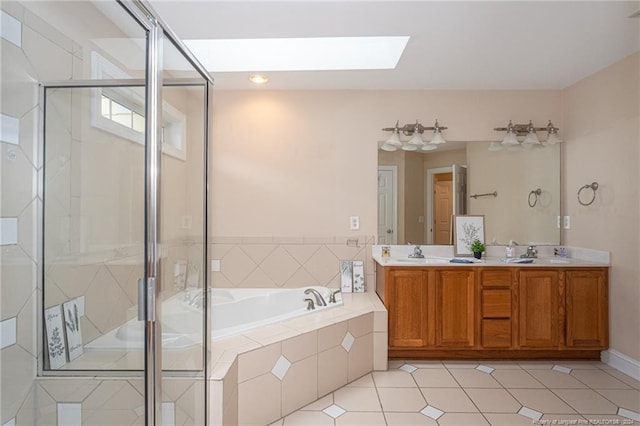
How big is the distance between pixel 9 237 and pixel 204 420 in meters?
1.16

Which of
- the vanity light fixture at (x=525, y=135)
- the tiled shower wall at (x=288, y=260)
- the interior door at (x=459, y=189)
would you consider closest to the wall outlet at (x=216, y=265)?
the tiled shower wall at (x=288, y=260)

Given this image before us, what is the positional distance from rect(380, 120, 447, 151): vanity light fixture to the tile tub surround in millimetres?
1531

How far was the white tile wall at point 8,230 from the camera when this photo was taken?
135 centimetres

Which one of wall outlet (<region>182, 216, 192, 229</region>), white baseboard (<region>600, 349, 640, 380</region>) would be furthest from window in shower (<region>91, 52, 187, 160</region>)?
white baseboard (<region>600, 349, 640, 380</region>)

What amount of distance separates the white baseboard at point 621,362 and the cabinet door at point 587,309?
0.29 feet

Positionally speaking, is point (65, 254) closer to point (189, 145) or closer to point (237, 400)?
point (189, 145)

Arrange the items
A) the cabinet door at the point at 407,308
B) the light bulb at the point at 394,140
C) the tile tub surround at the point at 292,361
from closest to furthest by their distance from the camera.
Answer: the tile tub surround at the point at 292,361
the cabinet door at the point at 407,308
the light bulb at the point at 394,140

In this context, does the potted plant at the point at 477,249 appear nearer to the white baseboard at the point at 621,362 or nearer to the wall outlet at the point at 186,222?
the white baseboard at the point at 621,362

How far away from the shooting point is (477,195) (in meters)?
3.49

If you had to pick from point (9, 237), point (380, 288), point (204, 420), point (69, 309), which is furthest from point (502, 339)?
point (9, 237)

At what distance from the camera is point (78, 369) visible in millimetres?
1625

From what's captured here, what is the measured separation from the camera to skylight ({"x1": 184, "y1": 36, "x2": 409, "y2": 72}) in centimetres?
302

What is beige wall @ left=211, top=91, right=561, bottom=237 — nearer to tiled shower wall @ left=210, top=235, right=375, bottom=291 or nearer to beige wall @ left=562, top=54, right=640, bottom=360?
tiled shower wall @ left=210, top=235, right=375, bottom=291

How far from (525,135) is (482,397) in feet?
7.91
